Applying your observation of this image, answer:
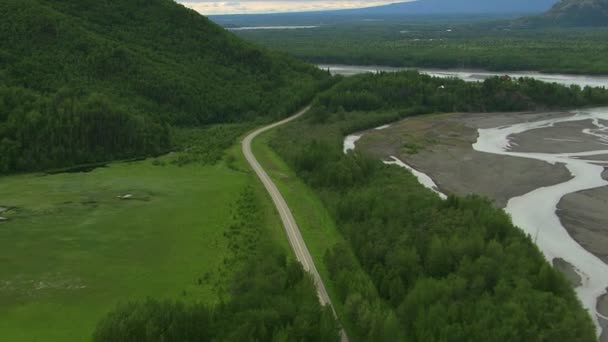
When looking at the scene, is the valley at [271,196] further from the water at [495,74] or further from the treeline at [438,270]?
the water at [495,74]

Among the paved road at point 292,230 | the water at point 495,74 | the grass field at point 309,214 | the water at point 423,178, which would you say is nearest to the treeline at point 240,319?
the paved road at point 292,230

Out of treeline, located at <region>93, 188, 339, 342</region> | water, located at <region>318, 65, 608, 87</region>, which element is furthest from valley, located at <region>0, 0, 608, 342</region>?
water, located at <region>318, 65, 608, 87</region>

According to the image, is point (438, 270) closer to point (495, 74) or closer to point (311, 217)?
point (311, 217)

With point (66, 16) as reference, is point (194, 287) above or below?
below

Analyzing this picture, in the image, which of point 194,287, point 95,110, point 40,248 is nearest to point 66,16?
point 95,110

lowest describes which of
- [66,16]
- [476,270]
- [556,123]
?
[556,123]

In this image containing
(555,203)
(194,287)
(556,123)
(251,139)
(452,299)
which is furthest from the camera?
(556,123)

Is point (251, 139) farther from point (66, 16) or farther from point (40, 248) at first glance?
point (66, 16)
